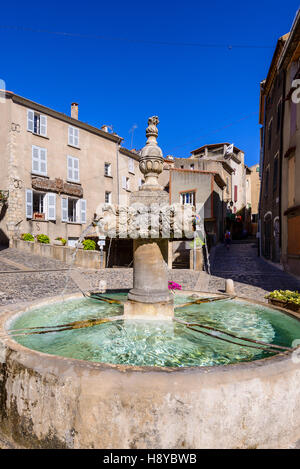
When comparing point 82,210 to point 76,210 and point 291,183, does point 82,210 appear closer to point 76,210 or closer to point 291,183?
point 76,210

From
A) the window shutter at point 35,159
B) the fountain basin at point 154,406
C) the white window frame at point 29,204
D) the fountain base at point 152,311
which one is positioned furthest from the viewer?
the window shutter at point 35,159

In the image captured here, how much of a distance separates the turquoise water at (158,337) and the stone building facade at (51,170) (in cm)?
1666

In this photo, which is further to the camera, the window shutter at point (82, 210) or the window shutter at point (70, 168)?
the window shutter at point (82, 210)

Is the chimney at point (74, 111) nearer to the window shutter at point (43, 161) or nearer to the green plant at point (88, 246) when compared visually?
the window shutter at point (43, 161)

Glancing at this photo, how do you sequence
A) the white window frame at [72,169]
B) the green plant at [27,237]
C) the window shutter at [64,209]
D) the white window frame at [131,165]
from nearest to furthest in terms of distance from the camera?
the green plant at [27,237] < the window shutter at [64,209] < the white window frame at [72,169] < the white window frame at [131,165]

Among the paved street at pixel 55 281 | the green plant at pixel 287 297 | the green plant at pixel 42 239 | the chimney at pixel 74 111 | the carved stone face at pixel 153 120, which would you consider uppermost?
the chimney at pixel 74 111

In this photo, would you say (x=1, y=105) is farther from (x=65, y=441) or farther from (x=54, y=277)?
(x=65, y=441)

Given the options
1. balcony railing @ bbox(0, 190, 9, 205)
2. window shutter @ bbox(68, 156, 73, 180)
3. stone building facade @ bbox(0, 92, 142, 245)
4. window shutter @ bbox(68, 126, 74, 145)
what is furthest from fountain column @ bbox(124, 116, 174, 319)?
window shutter @ bbox(68, 126, 74, 145)

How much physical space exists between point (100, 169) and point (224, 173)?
15.4 meters

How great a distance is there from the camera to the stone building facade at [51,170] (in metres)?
19.3

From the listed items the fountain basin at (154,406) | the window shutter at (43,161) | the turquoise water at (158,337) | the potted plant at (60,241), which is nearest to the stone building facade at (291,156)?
the turquoise water at (158,337)

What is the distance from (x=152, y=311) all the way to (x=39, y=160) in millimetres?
19950

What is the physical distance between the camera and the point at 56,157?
22203 mm
